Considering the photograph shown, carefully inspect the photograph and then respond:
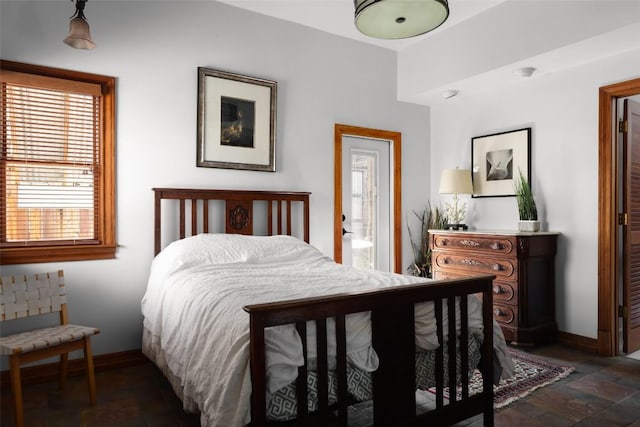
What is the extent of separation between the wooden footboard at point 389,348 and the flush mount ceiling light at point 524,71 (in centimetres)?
225

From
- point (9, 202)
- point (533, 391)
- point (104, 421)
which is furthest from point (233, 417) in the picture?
point (9, 202)

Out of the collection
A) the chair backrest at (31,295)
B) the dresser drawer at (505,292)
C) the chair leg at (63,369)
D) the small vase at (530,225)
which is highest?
the small vase at (530,225)

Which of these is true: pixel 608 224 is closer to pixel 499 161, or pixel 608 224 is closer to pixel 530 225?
pixel 530 225

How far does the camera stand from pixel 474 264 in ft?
12.8

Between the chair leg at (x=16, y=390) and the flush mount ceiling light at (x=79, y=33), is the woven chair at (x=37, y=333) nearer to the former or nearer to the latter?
the chair leg at (x=16, y=390)

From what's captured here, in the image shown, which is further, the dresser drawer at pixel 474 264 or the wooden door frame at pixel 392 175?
the wooden door frame at pixel 392 175

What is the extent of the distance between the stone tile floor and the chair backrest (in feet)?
1.76

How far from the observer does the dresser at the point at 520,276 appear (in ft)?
11.5

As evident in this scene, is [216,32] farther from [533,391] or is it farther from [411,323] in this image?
[533,391]

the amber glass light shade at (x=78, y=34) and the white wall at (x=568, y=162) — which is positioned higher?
the amber glass light shade at (x=78, y=34)

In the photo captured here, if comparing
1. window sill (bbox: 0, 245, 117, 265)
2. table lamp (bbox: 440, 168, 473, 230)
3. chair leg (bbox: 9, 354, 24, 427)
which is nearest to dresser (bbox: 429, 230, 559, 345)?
table lamp (bbox: 440, 168, 473, 230)

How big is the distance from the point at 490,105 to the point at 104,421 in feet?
13.6

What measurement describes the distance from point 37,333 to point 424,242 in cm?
370

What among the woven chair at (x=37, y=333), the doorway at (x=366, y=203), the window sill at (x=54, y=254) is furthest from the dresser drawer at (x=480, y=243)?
the woven chair at (x=37, y=333)
